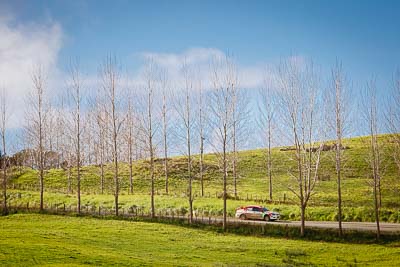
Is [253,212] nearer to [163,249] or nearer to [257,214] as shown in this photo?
[257,214]

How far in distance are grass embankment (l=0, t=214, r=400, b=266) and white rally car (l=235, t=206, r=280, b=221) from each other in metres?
7.77

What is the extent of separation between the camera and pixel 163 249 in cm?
2611

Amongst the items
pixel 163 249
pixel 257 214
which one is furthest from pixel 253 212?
pixel 163 249

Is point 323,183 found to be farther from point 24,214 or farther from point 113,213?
point 24,214

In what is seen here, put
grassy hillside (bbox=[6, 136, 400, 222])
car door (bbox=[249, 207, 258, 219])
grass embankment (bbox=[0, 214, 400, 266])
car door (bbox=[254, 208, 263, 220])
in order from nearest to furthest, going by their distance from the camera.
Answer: grass embankment (bbox=[0, 214, 400, 266]), car door (bbox=[254, 208, 263, 220]), car door (bbox=[249, 207, 258, 219]), grassy hillside (bbox=[6, 136, 400, 222])

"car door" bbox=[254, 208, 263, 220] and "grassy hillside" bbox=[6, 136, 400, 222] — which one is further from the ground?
"grassy hillside" bbox=[6, 136, 400, 222]

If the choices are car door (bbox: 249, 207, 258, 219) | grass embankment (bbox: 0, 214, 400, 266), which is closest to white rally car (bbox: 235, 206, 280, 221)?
car door (bbox: 249, 207, 258, 219)

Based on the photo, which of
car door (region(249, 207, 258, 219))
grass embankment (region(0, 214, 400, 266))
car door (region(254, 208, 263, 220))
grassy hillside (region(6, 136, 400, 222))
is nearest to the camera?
grass embankment (region(0, 214, 400, 266))

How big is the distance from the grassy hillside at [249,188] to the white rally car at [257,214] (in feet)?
8.75

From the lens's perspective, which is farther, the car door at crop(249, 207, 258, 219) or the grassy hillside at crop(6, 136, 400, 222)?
the grassy hillside at crop(6, 136, 400, 222)

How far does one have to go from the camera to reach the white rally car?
40.4 m

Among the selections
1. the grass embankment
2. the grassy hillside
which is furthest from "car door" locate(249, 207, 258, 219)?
the grass embankment

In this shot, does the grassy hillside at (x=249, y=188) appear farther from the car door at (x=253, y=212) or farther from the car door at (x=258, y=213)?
the car door at (x=258, y=213)

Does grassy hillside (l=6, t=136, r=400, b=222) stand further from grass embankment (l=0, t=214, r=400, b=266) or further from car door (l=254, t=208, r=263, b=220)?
grass embankment (l=0, t=214, r=400, b=266)
